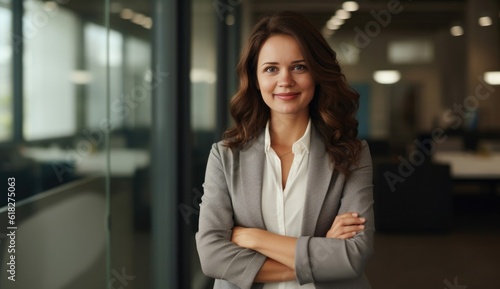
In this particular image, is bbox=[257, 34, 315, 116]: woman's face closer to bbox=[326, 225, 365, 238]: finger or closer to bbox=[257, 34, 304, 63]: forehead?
bbox=[257, 34, 304, 63]: forehead

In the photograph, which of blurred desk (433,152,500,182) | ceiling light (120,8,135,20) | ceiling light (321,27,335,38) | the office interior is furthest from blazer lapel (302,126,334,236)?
ceiling light (321,27,335,38)

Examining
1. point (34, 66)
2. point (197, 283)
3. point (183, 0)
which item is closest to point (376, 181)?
point (197, 283)

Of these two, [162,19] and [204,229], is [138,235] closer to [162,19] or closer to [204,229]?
[162,19]

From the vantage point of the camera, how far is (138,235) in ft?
9.06

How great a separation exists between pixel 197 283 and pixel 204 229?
6.84ft

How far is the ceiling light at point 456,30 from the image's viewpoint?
7.76m

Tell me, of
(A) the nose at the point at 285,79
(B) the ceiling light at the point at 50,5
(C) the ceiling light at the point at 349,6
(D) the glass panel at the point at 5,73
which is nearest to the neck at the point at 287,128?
(A) the nose at the point at 285,79

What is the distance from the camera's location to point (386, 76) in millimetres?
7598

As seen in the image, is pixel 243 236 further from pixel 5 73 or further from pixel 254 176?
pixel 5 73

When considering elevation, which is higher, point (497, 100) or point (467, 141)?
point (497, 100)

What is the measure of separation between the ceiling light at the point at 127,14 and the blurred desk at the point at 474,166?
4.97 m

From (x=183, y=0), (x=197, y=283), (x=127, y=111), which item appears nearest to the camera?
(x=127, y=111)

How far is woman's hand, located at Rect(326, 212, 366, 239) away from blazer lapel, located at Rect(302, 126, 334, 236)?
44 millimetres

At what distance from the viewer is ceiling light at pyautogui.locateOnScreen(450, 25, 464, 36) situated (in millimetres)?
7758
